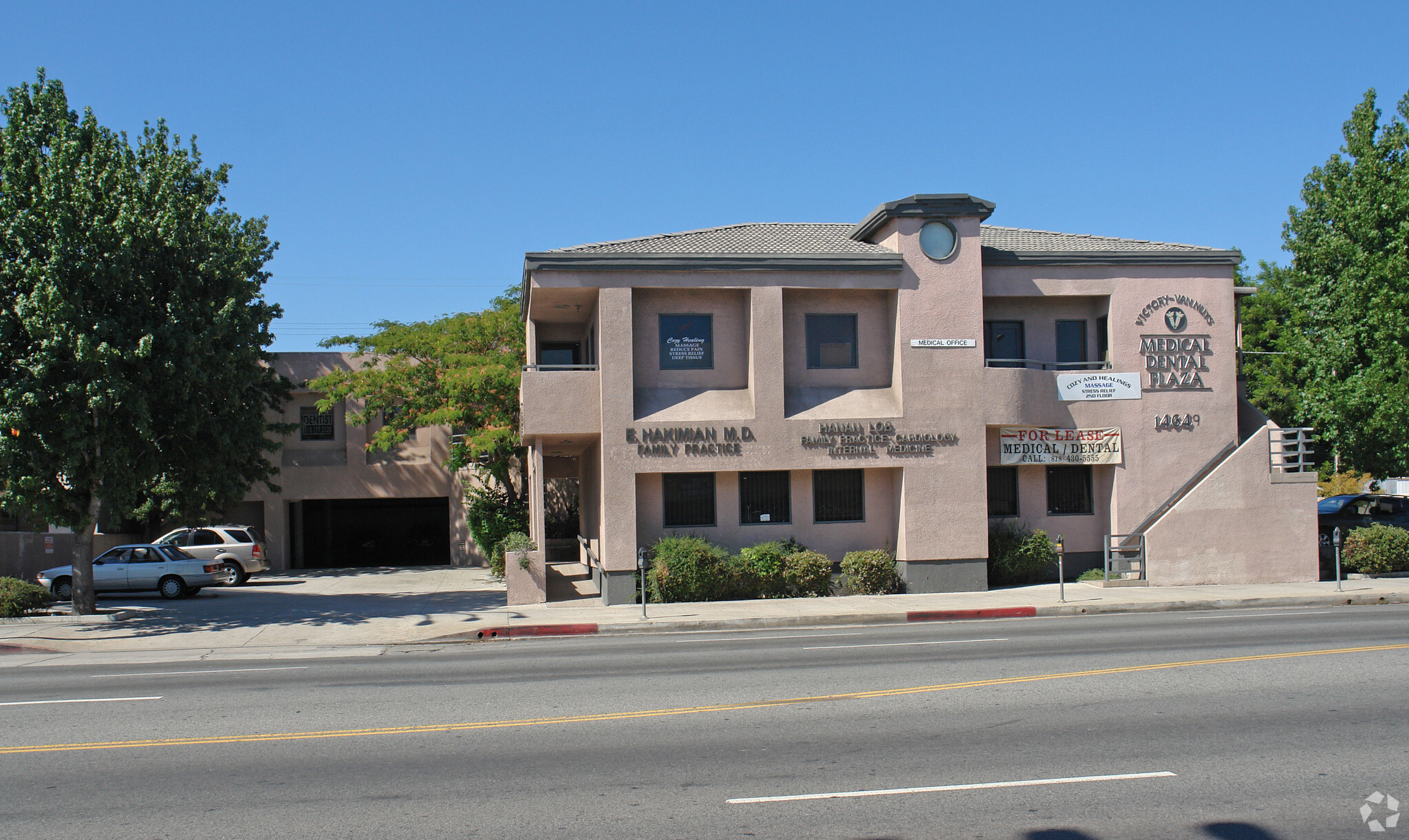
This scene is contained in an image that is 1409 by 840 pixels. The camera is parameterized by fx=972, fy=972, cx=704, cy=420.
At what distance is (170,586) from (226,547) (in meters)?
4.26

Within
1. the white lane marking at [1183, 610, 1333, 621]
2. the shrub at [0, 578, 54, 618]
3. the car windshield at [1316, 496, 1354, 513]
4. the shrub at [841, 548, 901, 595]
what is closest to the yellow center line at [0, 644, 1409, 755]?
the white lane marking at [1183, 610, 1333, 621]

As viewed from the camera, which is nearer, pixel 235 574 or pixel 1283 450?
pixel 1283 450

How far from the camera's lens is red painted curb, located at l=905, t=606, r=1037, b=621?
17984 mm

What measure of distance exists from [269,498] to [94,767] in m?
27.3

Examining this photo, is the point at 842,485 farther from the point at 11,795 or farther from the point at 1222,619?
the point at 11,795

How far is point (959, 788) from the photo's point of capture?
695 cm

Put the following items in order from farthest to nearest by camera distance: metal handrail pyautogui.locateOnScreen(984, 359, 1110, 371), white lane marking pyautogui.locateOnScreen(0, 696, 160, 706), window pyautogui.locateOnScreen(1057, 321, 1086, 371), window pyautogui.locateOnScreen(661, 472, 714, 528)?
window pyautogui.locateOnScreen(1057, 321, 1086, 371) < metal handrail pyautogui.locateOnScreen(984, 359, 1110, 371) < window pyautogui.locateOnScreen(661, 472, 714, 528) < white lane marking pyautogui.locateOnScreen(0, 696, 160, 706)

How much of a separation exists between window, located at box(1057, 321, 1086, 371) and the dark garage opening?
2312cm


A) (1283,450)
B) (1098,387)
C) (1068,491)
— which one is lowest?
(1068,491)

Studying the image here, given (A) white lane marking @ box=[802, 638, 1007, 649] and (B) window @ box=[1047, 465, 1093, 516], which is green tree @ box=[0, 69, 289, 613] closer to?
(A) white lane marking @ box=[802, 638, 1007, 649]

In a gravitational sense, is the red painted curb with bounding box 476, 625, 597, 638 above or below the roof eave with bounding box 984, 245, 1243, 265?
below

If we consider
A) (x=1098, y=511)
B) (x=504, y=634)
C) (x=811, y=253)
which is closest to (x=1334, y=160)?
(x=1098, y=511)

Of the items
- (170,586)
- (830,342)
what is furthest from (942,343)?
(170,586)

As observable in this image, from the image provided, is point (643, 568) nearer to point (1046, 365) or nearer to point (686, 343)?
point (686, 343)
